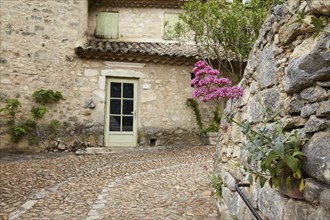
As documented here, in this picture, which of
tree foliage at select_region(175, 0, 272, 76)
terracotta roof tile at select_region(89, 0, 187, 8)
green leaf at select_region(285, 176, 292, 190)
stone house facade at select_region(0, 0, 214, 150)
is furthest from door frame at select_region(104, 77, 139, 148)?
green leaf at select_region(285, 176, 292, 190)

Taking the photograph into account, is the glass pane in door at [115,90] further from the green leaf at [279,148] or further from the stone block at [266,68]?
the green leaf at [279,148]

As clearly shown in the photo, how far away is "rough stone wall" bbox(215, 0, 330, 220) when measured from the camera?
1.19m

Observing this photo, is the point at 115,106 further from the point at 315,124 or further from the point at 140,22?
the point at 315,124

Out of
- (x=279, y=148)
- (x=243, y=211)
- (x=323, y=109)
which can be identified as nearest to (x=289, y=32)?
(x=323, y=109)

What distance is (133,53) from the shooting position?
25.3ft

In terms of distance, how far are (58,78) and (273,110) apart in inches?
275

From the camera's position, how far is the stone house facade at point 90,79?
740cm

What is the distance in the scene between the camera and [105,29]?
30.4 feet

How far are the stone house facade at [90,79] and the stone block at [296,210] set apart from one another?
6616 mm

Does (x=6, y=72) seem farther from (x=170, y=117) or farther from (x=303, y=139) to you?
(x=303, y=139)

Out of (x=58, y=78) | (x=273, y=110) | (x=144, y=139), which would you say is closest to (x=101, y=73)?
(x=58, y=78)

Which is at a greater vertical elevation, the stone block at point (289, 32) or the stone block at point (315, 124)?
the stone block at point (289, 32)

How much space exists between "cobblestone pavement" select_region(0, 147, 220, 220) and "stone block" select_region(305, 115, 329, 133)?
1712 mm

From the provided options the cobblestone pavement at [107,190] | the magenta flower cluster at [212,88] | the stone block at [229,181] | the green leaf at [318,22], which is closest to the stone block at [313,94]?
the green leaf at [318,22]
